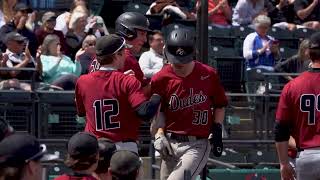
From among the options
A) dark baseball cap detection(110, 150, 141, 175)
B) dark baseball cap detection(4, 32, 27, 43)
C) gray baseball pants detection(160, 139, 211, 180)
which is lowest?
gray baseball pants detection(160, 139, 211, 180)

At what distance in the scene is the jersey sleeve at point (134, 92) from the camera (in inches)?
341

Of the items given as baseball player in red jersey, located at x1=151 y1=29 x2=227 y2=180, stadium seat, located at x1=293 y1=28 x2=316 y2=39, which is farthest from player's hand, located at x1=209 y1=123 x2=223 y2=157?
stadium seat, located at x1=293 y1=28 x2=316 y2=39

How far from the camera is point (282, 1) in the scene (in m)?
18.4

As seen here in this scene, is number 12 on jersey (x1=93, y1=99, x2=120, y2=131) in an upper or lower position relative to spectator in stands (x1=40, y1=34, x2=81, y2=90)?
upper

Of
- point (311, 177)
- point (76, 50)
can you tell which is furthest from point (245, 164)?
point (311, 177)

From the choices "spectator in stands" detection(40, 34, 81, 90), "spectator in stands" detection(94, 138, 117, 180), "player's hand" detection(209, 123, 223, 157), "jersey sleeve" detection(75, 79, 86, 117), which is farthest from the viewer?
"spectator in stands" detection(40, 34, 81, 90)

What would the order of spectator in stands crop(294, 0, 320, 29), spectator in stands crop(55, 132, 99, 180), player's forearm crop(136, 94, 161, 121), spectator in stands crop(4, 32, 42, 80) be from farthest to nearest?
spectator in stands crop(294, 0, 320, 29) → spectator in stands crop(4, 32, 42, 80) → player's forearm crop(136, 94, 161, 121) → spectator in stands crop(55, 132, 99, 180)

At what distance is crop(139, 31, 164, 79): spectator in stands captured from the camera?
13398mm

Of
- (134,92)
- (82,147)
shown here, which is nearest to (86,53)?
(134,92)

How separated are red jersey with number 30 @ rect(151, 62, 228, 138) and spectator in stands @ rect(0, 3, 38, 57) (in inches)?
213

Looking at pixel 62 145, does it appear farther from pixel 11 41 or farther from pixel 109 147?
pixel 109 147

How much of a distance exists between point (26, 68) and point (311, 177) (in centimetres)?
502

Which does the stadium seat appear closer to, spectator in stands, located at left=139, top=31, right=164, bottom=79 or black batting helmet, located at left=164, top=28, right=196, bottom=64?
spectator in stands, located at left=139, top=31, right=164, bottom=79

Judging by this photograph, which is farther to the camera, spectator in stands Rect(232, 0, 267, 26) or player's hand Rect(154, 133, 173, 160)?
spectator in stands Rect(232, 0, 267, 26)
